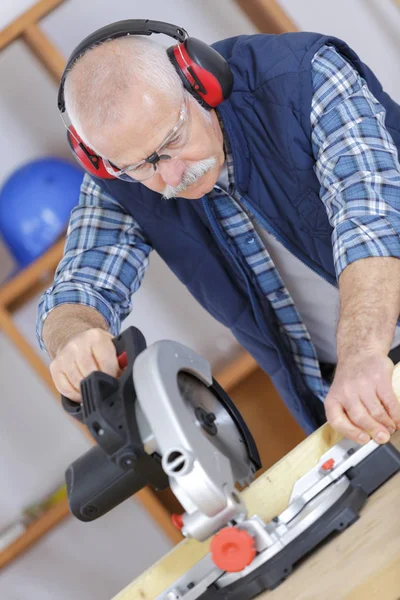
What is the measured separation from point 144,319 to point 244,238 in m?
1.35

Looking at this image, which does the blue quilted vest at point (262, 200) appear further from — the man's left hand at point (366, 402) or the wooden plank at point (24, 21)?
the wooden plank at point (24, 21)

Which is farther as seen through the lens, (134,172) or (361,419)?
(134,172)

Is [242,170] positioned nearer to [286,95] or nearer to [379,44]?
[286,95]

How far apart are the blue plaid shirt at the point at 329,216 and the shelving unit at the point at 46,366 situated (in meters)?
0.79

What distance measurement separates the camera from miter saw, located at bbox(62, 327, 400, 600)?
35.6 inches

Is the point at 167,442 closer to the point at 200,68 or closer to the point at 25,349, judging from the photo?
the point at 200,68

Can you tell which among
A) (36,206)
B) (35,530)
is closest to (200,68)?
(36,206)

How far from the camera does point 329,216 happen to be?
4.31 feet

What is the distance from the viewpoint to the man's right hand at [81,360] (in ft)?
3.84

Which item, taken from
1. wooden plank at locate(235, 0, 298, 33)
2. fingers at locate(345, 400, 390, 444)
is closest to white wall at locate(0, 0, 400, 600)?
wooden plank at locate(235, 0, 298, 33)

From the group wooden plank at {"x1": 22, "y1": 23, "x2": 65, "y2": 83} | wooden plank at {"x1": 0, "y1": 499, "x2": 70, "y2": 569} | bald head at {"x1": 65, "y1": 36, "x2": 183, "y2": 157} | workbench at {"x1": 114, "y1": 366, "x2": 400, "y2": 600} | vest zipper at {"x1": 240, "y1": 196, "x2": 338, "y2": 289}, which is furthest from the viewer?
wooden plank at {"x1": 0, "y1": 499, "x2": 70, "y2": 569}

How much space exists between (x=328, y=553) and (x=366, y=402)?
0.67 ft

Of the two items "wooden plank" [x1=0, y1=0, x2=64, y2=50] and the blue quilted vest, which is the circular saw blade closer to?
the blue quilted vest

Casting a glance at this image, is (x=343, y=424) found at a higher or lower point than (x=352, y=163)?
lower
